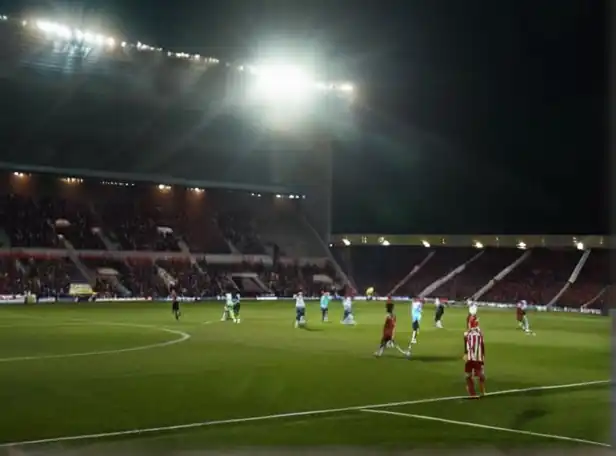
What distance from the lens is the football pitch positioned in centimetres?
1535

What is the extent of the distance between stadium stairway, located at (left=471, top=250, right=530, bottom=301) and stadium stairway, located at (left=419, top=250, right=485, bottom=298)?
10.4ft

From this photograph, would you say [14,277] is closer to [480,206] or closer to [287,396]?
[480,206]

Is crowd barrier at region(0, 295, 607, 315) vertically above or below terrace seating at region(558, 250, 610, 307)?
below

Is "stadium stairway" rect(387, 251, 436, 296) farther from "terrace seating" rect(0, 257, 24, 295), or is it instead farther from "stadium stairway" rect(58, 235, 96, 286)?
"terrace seating" rect(0, 257, 24, 295)

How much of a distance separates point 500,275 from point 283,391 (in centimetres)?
Answer: 6500

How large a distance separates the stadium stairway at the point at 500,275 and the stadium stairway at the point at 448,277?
125 inches

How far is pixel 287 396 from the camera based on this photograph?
20359 mm

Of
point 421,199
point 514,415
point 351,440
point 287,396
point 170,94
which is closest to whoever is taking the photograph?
point 351,440

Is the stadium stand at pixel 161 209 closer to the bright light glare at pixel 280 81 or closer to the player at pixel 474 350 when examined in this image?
the bright light glare at pixel 280 81

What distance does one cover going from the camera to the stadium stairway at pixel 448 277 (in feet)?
282

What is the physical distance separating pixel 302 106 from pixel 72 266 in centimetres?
2541

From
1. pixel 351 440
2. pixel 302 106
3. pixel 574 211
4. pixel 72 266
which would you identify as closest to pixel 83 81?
pixel 72 266

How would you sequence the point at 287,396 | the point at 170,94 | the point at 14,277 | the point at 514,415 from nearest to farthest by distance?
1. the point at 514,415
2. the point at 287,396
3. the point at 14,277
4. the point at 170,94

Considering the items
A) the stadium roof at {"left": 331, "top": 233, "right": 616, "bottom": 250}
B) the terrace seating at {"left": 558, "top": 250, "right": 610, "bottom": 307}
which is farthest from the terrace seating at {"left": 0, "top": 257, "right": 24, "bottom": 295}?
the terrace seating at {"left": 558, "top": 250, "right": 610, "bottom": 307}
